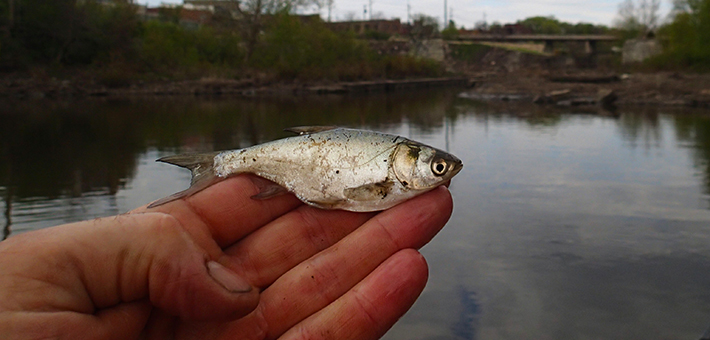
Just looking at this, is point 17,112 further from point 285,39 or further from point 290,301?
point 285,39

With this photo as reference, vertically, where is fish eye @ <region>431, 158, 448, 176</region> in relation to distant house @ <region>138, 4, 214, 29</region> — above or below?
below

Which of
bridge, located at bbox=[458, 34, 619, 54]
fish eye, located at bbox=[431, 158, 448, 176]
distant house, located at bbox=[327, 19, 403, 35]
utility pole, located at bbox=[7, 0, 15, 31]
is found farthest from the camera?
distant house, located at bbox=[327, 19, 403, 35]

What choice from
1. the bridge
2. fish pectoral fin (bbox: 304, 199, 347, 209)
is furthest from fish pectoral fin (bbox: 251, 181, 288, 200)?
the bridge

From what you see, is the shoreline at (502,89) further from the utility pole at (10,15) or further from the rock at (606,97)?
the utility pole at (10,15)

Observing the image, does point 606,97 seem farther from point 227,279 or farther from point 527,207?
point 227,279

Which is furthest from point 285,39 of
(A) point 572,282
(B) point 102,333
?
(B) point 102,333

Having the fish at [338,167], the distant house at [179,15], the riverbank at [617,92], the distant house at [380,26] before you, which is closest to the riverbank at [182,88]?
the riverbank at [617,92]

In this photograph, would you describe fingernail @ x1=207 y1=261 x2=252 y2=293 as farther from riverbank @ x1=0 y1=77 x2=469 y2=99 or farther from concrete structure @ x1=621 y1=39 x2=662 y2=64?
concrete structure @ x1=621 y1=39 x2=662 y2=64
